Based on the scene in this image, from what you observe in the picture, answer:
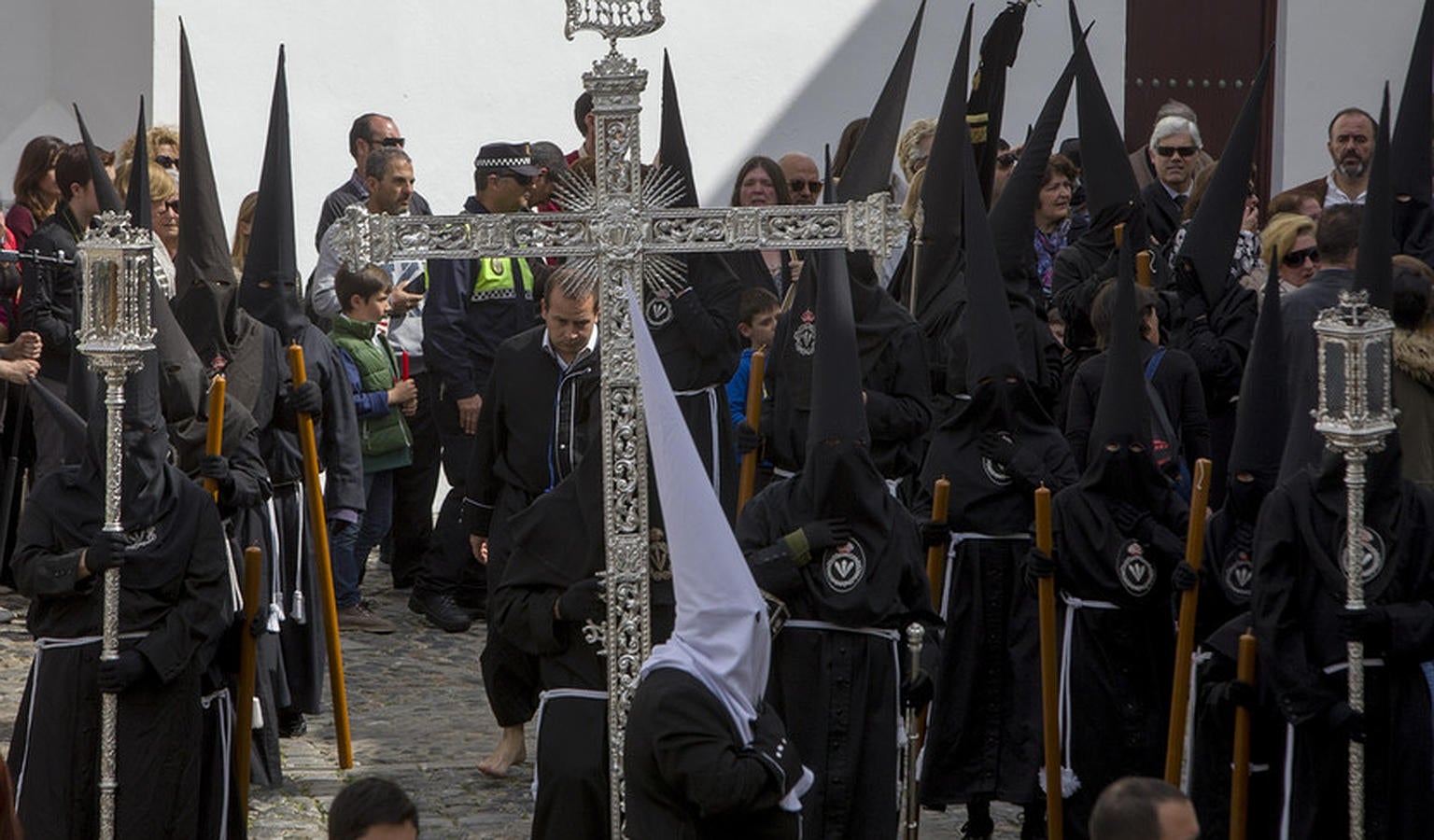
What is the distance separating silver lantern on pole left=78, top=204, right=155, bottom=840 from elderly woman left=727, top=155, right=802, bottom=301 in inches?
137

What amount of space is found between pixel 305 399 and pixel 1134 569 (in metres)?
3.38

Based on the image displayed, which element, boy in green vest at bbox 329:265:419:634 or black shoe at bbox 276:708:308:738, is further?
boy in green vest at bbox 329:265:419:634

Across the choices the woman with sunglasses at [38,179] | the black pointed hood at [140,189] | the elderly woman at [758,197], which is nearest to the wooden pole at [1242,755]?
the elderly woman at [758,197]

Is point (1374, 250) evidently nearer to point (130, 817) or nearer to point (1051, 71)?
point (130, 817)

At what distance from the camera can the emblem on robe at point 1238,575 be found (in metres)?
7.94

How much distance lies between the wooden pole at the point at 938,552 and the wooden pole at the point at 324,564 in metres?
2.38

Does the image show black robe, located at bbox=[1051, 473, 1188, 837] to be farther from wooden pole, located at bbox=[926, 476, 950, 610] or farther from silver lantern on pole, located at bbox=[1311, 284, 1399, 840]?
silver lantern on pole, located at bbox=[1311, 284, 1399, 840]

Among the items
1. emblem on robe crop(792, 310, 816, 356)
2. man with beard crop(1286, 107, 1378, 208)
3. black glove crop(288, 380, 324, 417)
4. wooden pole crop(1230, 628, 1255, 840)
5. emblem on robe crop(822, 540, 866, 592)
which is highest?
man with beard crop(1286, 107, 1378, 208)

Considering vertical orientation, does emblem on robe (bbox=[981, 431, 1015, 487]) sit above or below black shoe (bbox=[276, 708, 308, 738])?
above

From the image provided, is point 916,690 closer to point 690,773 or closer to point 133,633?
point 690,773

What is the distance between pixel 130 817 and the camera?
749 centimetres

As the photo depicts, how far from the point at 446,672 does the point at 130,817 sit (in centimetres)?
328

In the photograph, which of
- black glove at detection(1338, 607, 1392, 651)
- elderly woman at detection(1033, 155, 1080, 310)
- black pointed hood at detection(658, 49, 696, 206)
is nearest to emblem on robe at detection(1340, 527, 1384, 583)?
black glove at detection(1338, 607, 1392, 651)

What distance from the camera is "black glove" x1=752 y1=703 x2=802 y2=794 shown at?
5668 millimetres
